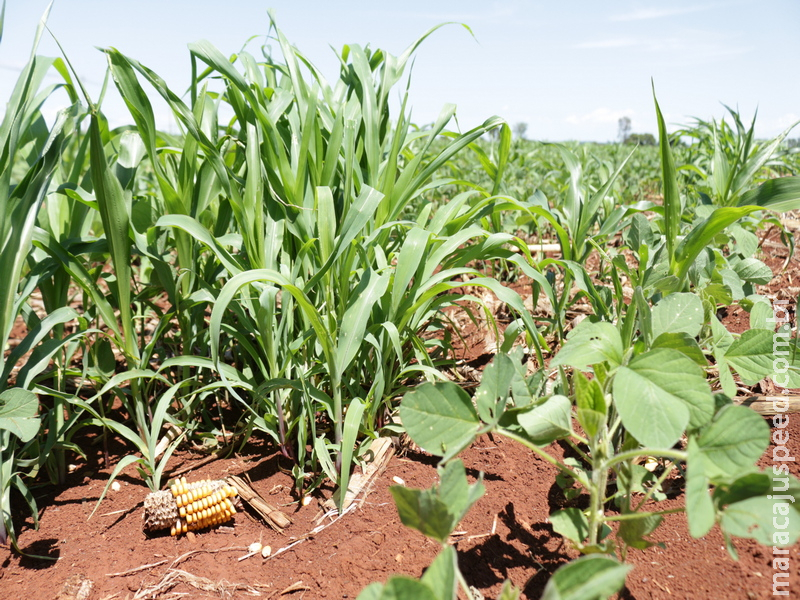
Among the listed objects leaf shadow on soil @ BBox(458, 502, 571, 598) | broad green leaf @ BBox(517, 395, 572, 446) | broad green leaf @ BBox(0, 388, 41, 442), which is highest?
broad green leaf @ BBox(517, 395, 572, 446)

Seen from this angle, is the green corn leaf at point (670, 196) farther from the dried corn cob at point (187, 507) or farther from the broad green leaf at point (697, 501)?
the dried corn cob at point (187, 507)

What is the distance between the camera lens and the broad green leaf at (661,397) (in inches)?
26.4

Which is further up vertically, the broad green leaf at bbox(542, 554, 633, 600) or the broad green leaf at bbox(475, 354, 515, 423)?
the broad green leaf at bbox(475, 354, 515, 423)

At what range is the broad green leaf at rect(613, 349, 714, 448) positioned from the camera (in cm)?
67

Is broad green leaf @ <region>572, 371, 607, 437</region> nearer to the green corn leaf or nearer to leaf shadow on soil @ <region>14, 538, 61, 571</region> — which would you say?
the green corn leaf

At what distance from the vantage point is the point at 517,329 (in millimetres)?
1416

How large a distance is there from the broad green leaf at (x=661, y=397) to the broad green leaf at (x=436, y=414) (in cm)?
21

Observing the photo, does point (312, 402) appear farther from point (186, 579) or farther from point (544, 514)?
point (544, 514)

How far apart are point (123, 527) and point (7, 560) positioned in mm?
222

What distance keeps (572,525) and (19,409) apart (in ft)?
3.44

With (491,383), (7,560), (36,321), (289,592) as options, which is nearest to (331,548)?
(289,592)

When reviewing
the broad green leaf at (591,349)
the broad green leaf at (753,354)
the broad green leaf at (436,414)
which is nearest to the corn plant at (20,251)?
the broad green leaf at (436,414)

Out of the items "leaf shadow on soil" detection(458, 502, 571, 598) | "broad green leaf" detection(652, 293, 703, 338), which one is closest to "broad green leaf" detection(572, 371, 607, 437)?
"broad green leaf" detection(652, 293, 703, 338)

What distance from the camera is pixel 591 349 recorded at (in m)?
0.80
